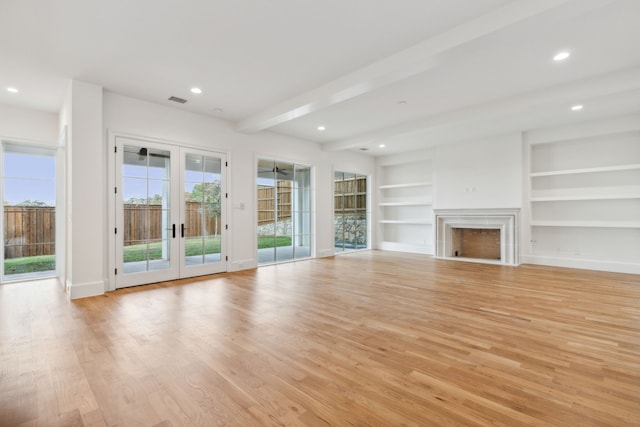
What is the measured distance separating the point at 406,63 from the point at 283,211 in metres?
4.57

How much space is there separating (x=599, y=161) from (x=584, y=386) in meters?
6.21

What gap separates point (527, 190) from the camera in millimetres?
6781

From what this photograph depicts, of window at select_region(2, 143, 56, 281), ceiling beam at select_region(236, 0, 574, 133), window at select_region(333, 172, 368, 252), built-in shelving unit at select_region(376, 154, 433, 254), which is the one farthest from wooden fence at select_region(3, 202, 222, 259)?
built-in shelving unit at select_region(376, 154, 433, 254)

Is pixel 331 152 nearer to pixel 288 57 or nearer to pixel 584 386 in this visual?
pixel 288 57

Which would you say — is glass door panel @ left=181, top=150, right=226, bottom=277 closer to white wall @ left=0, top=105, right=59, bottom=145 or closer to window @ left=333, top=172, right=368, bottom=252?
white wall @ left=0, top=105, right=59, bottom=145

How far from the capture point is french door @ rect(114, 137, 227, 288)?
4828 mm

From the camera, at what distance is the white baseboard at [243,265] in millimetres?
6094

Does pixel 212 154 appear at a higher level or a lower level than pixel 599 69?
lower

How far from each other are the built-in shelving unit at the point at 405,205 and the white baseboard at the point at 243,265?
4.67m

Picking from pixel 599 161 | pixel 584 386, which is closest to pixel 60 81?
pixel 584 386

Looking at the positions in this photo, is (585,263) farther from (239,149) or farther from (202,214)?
(202,214)

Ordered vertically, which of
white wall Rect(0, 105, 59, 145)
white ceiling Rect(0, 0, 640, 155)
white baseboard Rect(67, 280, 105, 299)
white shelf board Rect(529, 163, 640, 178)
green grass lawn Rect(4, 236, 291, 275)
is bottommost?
white baseboard Rect(67, 280, 105, 299)

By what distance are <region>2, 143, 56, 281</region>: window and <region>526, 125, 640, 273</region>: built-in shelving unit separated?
32.3 feet

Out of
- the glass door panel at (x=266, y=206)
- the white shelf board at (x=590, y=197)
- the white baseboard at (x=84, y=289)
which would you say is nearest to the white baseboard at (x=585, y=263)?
the white shelf board at (x=590, y=197)
